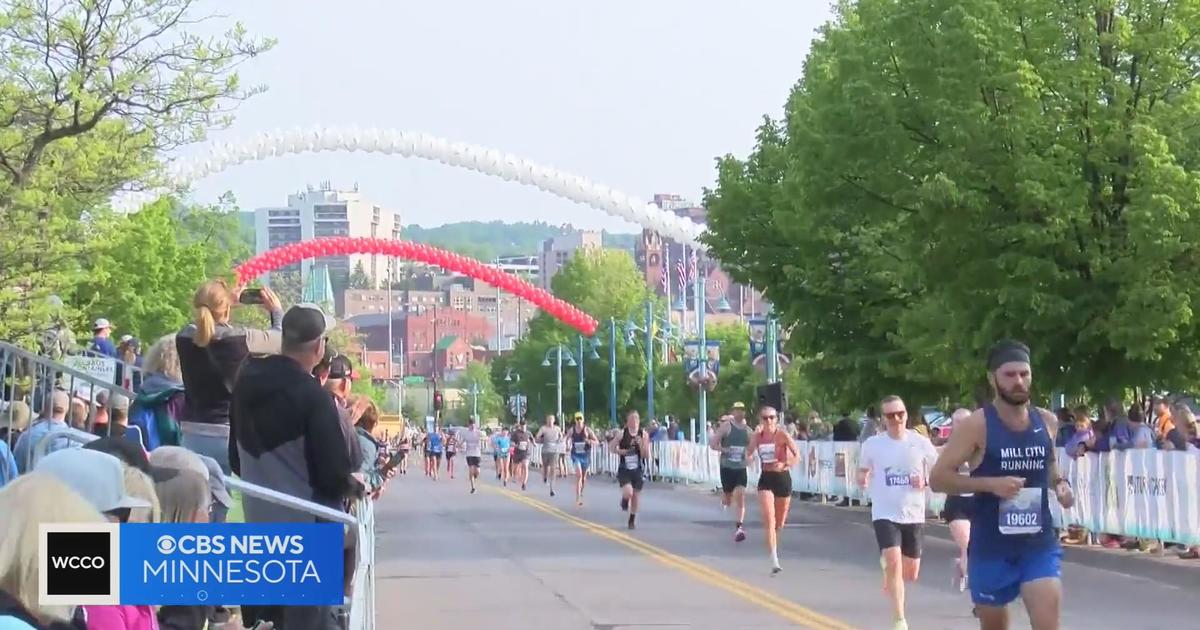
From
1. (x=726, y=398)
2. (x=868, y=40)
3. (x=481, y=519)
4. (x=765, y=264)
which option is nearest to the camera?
(x=868, y=40)

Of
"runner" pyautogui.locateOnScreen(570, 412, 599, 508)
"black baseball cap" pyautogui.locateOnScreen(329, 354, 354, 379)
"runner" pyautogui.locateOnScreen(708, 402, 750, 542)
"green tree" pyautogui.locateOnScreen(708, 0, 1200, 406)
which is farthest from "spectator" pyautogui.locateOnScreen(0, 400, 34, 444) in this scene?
"runner" pyautogui.locateOnScreen(570, 412, 599, 508)

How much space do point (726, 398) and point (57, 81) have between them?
7622 cm

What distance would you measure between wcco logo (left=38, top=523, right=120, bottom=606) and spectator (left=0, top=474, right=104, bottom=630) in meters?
0.05

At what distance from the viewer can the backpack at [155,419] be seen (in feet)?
40.0

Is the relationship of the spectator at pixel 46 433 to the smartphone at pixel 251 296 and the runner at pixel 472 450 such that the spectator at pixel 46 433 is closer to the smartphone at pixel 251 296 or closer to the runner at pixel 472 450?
the smartphone at pixel 251 296

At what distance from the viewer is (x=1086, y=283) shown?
29.7 metres

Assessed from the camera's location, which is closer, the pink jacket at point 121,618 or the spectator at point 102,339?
the pink jacket at point 121,618

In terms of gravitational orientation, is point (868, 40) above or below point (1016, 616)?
above

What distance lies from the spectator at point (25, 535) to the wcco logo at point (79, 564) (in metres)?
0.05

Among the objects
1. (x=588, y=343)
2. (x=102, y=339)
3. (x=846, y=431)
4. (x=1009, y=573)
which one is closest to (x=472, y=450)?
(x=846, y=431)

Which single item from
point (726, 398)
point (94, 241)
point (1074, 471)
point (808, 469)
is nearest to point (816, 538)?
point (1074, 471)

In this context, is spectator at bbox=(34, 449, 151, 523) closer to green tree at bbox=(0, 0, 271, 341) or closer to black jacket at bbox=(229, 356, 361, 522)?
black jacket at bbox=(229, 356, 361, 522)

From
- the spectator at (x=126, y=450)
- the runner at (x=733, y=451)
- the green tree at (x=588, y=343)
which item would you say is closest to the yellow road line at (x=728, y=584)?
the runner at (x=733, y=451)

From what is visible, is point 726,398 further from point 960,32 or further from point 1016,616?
point 1016,616
